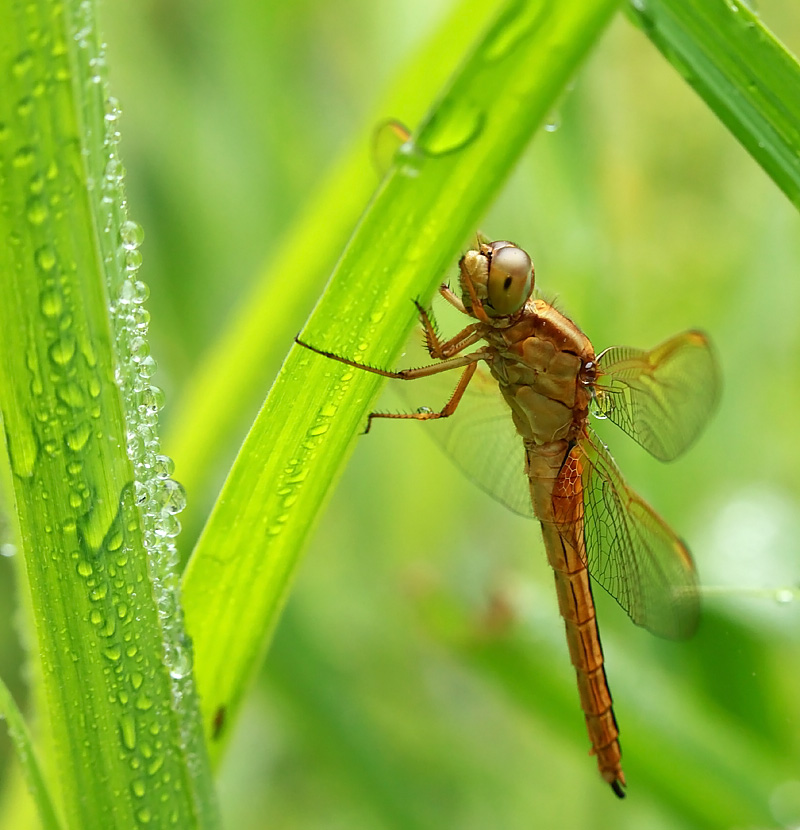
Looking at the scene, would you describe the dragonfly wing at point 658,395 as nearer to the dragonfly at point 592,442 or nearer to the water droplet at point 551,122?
the dragonfly at point 592,442

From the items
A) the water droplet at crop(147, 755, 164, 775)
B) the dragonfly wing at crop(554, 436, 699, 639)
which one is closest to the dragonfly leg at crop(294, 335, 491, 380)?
the dragonfly wing at crop(554, 436, 699, 639)

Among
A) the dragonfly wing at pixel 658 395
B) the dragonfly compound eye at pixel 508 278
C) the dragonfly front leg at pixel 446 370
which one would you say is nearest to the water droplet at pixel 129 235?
the dragonfly front leg at pixel 446 370

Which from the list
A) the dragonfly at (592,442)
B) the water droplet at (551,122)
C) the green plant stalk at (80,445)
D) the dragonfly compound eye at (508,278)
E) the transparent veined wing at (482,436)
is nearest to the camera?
the green plant stalk at (80,445)

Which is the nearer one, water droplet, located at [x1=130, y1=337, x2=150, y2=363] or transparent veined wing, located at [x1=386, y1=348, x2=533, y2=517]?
water droplet, located at [x1=130, y1=337, x2=150, y2=363]

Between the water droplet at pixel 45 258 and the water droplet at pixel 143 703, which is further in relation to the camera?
the water droplet at pixel 143 703

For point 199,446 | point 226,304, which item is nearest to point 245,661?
point 199,446

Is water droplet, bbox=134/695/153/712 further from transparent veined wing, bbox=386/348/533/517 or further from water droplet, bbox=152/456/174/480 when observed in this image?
transparent veined wing, bbox=386/348/533/517

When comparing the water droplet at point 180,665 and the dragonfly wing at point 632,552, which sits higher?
the dragonfly wing at point 632,552
